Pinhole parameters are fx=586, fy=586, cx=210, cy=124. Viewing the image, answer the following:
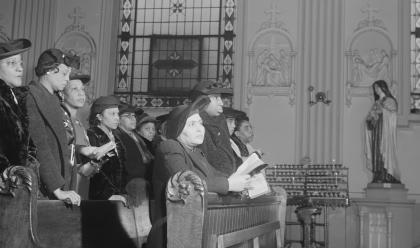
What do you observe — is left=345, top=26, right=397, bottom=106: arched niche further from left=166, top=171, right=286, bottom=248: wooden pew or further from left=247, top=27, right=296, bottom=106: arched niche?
left=166, top=171, right=286, bottom=248: wooden pew

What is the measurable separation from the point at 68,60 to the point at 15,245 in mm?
1578

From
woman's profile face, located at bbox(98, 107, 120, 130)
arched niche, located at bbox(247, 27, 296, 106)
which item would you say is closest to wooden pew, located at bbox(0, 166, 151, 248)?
woman's profile face, located at bbox(98, 107, 120, 130)

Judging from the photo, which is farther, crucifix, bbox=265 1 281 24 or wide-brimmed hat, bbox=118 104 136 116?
crucifix, bbox=265 1 281 24

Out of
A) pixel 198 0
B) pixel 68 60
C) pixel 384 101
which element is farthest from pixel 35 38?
pixel 68 60

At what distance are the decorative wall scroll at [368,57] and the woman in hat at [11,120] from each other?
7.68m

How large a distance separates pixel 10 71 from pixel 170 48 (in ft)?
26.5

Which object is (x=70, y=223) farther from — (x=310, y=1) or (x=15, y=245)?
(x=310, y=1)

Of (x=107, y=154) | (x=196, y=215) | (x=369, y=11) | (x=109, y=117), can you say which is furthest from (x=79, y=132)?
(x=369, y=11)

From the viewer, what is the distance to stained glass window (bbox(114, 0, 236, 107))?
11156 millimetres

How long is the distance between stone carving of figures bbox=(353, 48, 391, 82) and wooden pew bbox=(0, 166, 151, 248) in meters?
7.20

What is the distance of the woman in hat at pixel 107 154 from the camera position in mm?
4430

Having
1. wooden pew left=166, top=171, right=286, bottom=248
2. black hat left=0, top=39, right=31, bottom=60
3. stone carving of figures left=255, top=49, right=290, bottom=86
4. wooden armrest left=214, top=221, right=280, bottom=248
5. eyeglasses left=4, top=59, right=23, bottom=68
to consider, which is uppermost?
stone carving of figures left=255, top=49, right=290, bottom=86

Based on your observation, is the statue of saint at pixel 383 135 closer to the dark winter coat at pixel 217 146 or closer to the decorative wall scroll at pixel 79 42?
the decorative wall scroll at pixel 79 42

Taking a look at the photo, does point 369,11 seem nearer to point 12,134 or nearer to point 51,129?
point 51,129
